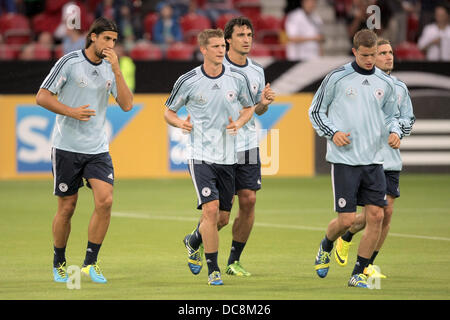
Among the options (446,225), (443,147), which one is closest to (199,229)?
(446,225)

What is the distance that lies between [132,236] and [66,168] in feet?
11.4

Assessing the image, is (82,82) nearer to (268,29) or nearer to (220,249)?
(220,249)

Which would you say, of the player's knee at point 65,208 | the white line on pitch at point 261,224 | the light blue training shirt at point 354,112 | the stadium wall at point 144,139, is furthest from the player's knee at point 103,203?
the stadium wall at point 144,139

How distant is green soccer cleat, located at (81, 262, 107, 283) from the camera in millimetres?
8859

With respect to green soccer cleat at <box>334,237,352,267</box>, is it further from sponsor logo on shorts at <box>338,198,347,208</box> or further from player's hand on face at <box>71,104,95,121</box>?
player's hand on face at <box>71,104,95,121</box>

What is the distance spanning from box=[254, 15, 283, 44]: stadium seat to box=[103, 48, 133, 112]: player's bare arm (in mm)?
13447

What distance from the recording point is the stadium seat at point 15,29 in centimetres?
2088

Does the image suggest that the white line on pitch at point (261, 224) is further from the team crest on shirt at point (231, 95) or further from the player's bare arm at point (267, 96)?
the team crest on shirt at point (231, 95)

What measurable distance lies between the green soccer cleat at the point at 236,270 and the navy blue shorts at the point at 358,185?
117cm

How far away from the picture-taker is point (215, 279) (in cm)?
874

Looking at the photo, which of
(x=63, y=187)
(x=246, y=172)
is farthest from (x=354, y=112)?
(x=63, y=187)

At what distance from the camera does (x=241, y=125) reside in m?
8.93

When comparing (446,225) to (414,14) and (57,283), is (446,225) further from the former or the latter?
(414,14)

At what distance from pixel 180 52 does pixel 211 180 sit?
12046 mm
